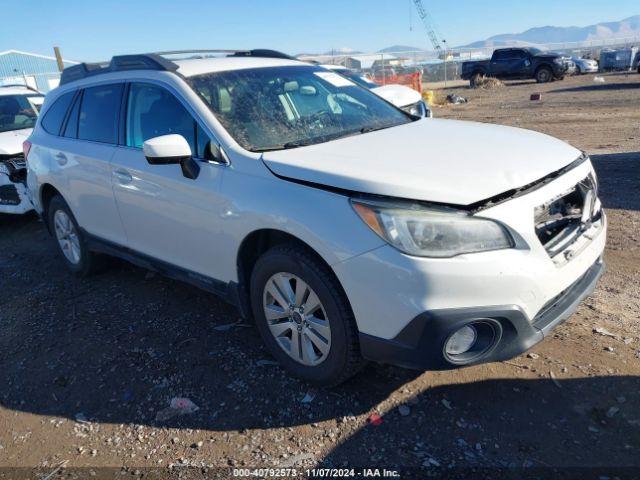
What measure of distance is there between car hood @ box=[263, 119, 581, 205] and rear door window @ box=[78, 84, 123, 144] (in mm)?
1716

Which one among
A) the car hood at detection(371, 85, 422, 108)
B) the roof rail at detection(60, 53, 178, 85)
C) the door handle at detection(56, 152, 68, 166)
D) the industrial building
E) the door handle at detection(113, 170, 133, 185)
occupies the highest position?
the industrial building

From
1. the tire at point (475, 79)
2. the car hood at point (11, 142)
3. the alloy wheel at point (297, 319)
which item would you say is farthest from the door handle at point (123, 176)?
the tire at point (475, 79)

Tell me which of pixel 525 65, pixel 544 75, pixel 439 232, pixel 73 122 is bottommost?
pixel 544 75

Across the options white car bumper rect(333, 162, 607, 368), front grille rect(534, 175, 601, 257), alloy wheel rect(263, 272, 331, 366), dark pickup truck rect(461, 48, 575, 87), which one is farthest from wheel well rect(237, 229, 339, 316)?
dark pickup truck rect(461, 48, 575, 87)

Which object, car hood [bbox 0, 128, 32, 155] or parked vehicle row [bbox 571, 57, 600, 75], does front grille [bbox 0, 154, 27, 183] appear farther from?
parked vehicle row [bbox 571, 57, 600, 75]

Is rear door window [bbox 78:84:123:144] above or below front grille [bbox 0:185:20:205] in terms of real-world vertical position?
above

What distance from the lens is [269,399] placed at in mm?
3021

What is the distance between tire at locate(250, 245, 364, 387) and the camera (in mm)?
2623

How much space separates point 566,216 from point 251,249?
5.64ft

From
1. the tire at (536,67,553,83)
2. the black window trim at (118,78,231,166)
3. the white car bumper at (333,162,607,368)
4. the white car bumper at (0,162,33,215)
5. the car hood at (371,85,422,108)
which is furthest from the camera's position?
the tire at (536,67,553,83)

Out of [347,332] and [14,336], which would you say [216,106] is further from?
[14,336]

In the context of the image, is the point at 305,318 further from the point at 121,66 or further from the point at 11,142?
A: the point at 11,142

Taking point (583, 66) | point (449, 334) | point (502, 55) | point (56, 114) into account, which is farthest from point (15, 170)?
point (583, 66)

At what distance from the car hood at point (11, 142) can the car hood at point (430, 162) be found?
17.7ft
